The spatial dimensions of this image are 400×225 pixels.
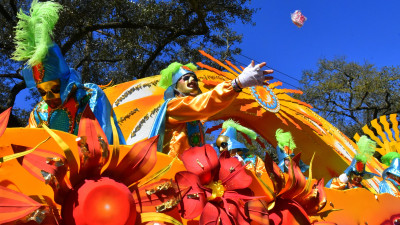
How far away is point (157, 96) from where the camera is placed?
3.85 m

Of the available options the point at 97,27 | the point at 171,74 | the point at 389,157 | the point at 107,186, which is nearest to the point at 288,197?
the point at 107,186

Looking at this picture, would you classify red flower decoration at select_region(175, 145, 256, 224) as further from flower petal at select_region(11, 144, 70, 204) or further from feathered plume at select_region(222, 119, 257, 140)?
feathered plume at select_region(222, 119, 257, 140)

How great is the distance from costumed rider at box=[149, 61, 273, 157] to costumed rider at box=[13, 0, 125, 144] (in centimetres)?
58

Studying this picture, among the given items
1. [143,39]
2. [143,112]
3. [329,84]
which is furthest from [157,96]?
[329,84]

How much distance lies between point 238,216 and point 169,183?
288mm

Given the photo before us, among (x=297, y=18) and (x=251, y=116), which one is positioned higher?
(x=297, y=18)

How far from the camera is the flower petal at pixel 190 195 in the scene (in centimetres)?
129

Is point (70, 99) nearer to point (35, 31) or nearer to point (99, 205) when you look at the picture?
point (35, 31)

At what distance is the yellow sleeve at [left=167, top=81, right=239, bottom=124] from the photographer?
99.7 inches

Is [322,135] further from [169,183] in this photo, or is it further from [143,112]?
[169,183]

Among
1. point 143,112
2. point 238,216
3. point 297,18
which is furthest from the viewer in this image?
point 297,18

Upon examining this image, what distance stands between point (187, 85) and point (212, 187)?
1.73m

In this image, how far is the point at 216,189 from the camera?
4.58 feet

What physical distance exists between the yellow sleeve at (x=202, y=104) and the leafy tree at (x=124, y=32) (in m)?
4.55
